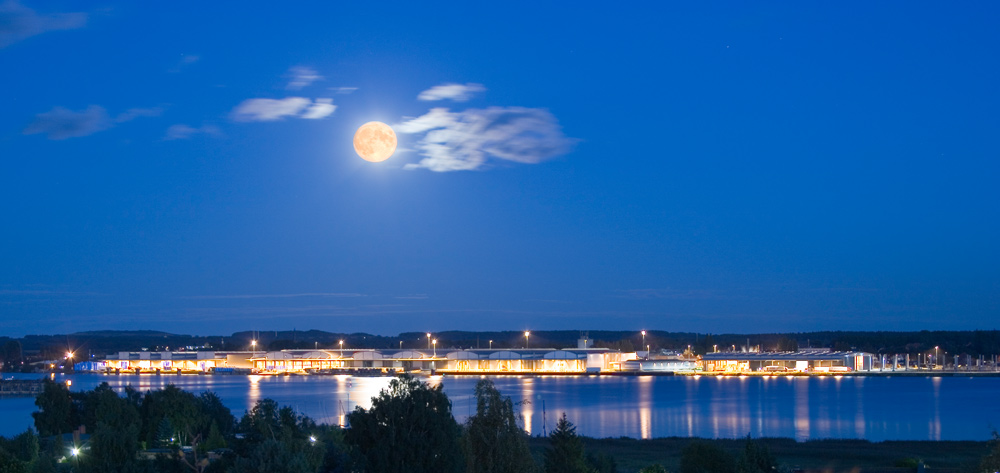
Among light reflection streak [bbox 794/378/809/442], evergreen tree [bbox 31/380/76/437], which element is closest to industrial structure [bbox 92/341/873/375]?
light reflection streak [bbox 794/378/809/442]

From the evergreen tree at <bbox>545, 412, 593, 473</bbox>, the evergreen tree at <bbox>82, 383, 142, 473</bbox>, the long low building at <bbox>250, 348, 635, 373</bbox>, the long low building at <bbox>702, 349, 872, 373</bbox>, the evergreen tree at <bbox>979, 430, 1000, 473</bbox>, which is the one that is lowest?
the long low building at <bbox>702, 349, 872, 373</bbox>

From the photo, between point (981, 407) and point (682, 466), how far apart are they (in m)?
33.1

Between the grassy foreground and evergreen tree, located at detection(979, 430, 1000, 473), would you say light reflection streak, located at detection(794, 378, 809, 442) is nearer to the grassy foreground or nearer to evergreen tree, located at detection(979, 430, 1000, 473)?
the grassy foreground

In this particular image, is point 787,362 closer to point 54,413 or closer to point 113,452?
point 54,413

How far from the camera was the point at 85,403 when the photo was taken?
80.0 feet

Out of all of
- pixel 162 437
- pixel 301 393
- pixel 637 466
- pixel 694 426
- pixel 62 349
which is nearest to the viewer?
pixel 162 437

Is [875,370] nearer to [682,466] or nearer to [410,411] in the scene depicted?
[682,466]

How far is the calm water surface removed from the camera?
3094 cm

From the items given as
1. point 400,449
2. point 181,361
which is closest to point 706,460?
point 400,449

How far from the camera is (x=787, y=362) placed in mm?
81562

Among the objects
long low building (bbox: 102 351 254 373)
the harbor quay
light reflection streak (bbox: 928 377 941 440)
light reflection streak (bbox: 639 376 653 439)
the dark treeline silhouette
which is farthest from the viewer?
long low building (bbox: 102 351 254 373)

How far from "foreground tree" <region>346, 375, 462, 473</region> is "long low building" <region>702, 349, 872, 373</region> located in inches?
2865

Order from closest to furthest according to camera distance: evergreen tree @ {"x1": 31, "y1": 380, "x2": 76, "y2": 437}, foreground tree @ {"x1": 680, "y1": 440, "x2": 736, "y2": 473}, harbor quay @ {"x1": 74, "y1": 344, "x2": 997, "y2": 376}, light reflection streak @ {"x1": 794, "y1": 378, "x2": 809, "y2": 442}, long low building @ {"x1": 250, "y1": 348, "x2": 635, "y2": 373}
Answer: foreground tree @ {"x1": 680, "y1": 440, "x2": 736, "y2": 473}
evergreen tree @ {"x1": 31, "y1": 380, "x2": 76, "y2": 437}
light reflection streak @ {"x1": 794, "y1": 378, "x2": 809, "y2": 442}
long low building @ {"x1": 250, "y1": 348, "x2": 635, "y2": 373}
harbor quay @ {"x1": 74, "y1": 344, "x2": 997, "y2": 376}

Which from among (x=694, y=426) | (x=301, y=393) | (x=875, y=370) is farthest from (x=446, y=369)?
(x=694, y=426)
